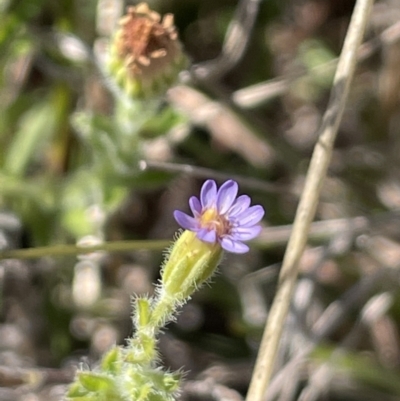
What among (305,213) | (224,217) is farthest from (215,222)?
(305,213)

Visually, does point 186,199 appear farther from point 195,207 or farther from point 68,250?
point 195,207

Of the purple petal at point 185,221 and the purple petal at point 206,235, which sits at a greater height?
the purple petal at point 185,221

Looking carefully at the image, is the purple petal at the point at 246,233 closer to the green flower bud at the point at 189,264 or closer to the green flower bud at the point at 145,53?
the green flower bud at the point at 189,264

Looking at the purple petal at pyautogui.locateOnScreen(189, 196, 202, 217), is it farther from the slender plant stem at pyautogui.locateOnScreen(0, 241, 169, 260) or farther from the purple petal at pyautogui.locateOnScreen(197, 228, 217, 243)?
the slender plant stem at pyautogui.locateOnScreen(0, 241, 169, 260)

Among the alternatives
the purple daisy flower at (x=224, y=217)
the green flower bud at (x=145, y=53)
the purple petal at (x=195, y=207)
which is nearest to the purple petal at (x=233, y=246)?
the purple daisy flower at (x=224, y=217)

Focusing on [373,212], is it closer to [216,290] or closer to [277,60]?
[216,290]

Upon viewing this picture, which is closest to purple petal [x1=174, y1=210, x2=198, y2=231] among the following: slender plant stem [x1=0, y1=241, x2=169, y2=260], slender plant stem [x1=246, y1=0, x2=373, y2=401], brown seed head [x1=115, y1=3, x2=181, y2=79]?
slender plant stem [x1=246, y1=0, x2=373, y2=401]
